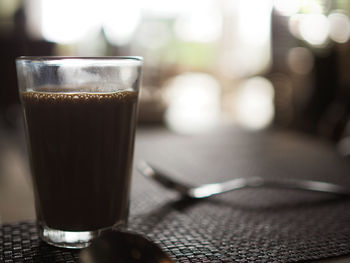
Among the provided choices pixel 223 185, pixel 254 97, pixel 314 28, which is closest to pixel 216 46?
pixel 254 97

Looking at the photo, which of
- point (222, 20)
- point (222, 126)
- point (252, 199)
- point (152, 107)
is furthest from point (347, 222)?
point (222, 20)

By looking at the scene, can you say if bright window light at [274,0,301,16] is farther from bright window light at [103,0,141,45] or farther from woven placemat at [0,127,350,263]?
woven placemat at [0,127,350,263]

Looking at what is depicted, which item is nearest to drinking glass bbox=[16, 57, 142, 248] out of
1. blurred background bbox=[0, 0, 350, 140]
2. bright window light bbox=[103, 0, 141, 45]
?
blurred background bbox=[0, 0, 350, 140]

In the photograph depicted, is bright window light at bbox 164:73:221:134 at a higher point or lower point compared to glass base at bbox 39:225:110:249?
lower

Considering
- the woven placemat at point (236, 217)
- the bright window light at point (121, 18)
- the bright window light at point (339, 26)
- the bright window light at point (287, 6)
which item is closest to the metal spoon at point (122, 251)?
the woven placemat at point (236, 217)

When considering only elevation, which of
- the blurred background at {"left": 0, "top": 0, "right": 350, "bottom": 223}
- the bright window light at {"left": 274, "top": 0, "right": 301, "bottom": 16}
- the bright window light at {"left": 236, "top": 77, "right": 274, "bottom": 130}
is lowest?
the bright window light at {"left": 236, "top": 77, "right": 274, "bottom": 130}
